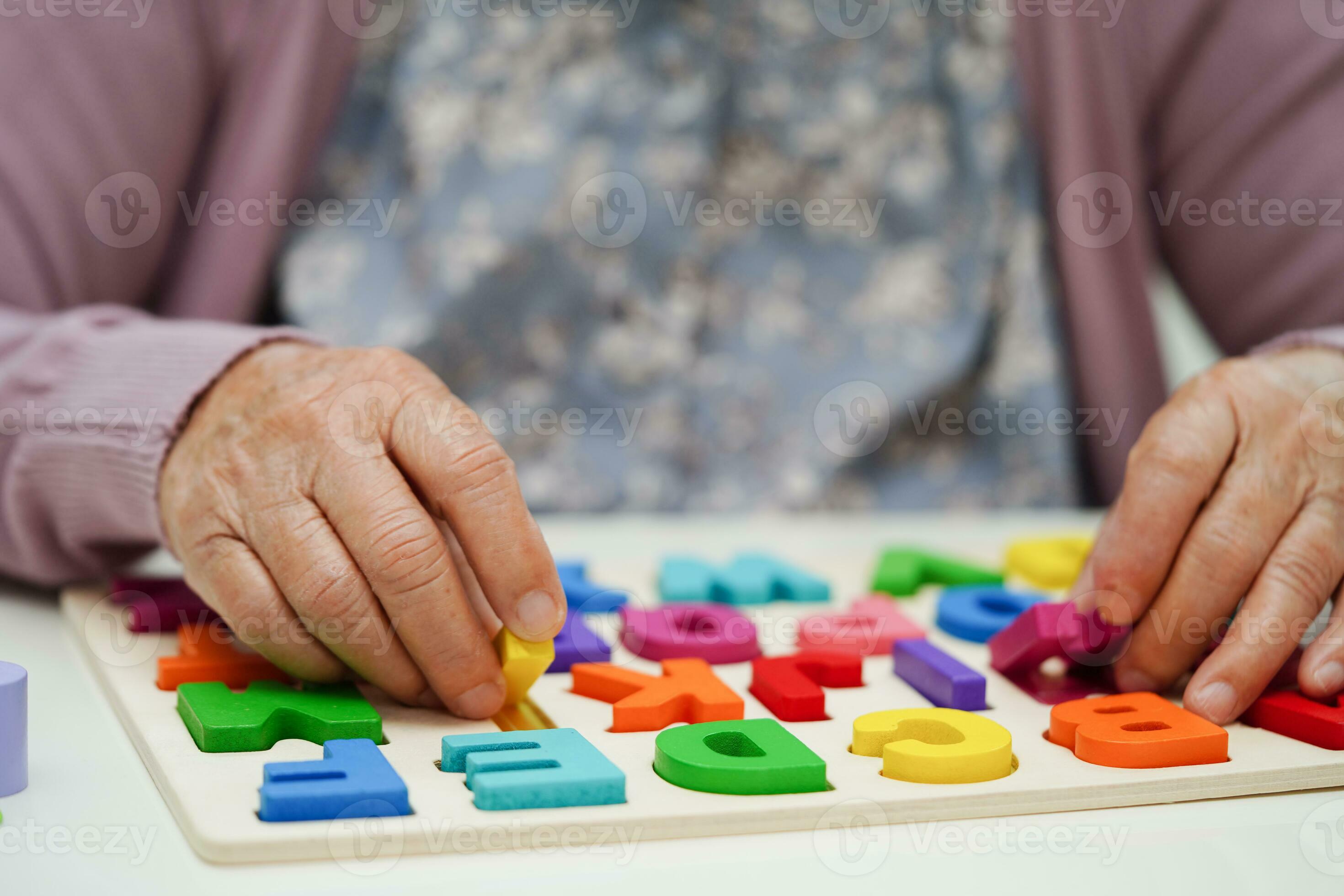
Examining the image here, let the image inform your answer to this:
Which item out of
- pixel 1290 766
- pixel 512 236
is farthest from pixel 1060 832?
pixel 512 236

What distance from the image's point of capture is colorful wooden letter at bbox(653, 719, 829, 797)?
519 mm

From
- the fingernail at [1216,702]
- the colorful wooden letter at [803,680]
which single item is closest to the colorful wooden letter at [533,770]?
the colorful wooden letter at [803,680]

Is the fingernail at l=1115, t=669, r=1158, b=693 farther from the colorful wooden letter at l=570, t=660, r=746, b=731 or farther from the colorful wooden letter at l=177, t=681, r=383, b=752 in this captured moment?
the colorful wooden letter at l=177, t=681, r=383, b=752

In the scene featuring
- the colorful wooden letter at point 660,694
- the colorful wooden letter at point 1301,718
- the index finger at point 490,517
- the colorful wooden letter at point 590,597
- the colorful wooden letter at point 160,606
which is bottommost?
the colorful wooden letter at point 160,606

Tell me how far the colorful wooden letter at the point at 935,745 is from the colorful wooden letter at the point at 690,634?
0.14m

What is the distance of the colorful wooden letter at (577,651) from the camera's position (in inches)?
28.0

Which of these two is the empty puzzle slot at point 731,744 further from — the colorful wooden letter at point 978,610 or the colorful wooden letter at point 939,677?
the colorful wooden letter at point 978,610

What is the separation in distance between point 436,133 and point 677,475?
479 millimetres

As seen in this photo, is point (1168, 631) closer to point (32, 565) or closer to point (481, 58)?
point (32, 565)

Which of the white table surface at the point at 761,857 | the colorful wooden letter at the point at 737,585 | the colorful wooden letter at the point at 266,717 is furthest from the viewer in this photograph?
the colorful wooden letter at the point at 737,585

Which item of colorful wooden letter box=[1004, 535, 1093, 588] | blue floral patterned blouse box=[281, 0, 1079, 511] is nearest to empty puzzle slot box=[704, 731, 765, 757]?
colorful wooden letter box=[1004, 535, 1093, 588]

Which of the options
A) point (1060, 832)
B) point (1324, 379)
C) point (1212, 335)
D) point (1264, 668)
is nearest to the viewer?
point (1060, 832)

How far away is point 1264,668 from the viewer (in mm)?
639

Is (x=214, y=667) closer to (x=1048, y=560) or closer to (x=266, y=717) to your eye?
(x=266, y=717)
